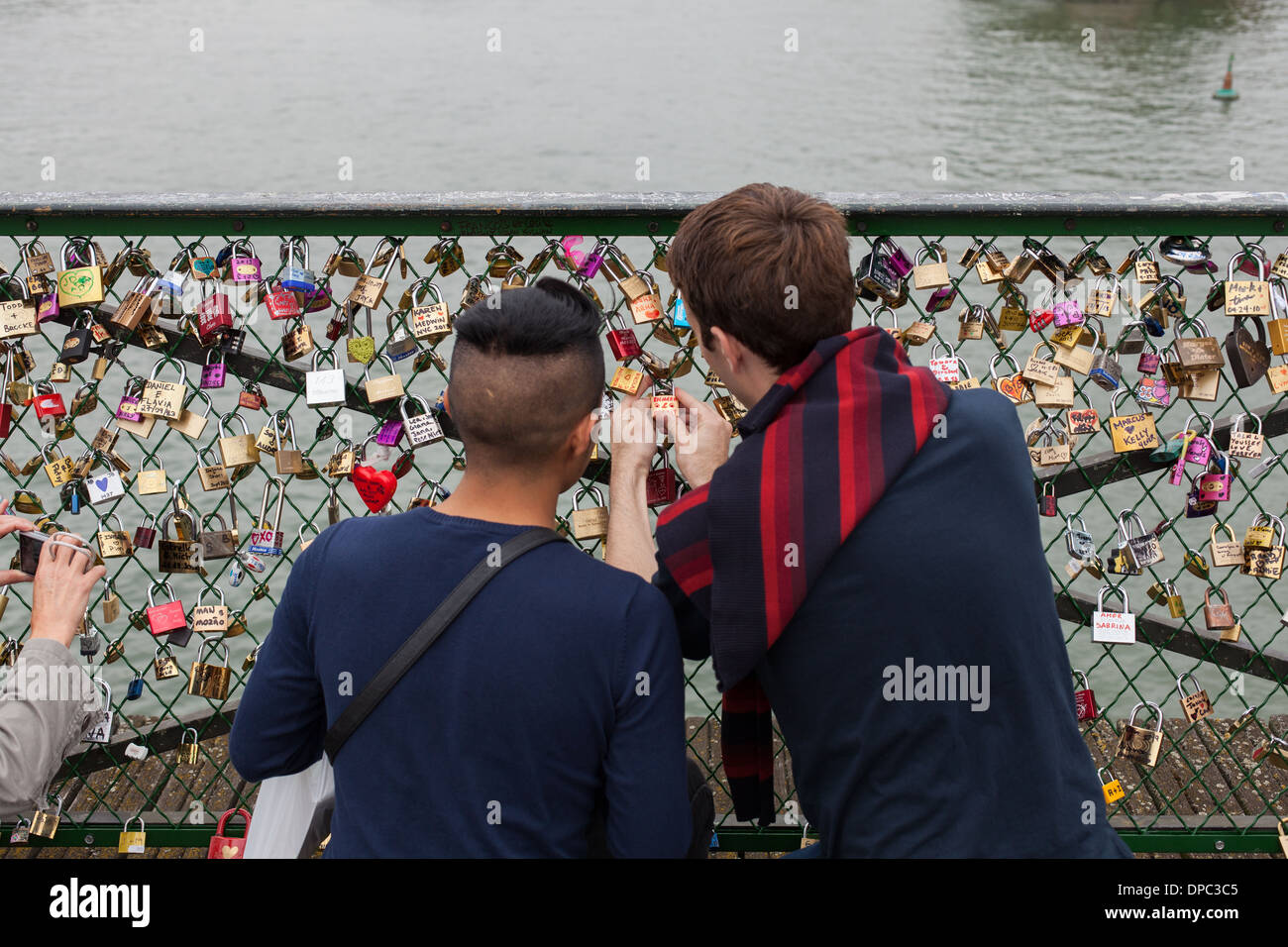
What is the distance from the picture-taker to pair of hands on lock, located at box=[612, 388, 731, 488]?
8.50ft

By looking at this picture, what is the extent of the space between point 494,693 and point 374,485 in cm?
119

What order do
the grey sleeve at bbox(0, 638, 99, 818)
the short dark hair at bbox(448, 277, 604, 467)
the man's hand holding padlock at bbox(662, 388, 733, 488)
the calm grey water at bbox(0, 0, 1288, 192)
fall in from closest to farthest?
1. the short dark hair at bbox(448, 277, 604, 467)
2. the grey sleeve at bbox(0, 638, 99, 818)
3. the man's hand holding padlock at bbox(662, 388, 733, 488)
4. the calm grey water at bbox(0, 0, 1288, 192)

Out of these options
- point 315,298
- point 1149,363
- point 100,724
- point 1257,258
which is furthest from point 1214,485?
point 100,724

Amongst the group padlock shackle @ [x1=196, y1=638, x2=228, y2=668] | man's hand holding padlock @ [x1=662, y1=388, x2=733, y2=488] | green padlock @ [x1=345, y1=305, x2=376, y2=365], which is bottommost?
padlock shackle @ [x1=196, y1=638, x2=228, y2=668]

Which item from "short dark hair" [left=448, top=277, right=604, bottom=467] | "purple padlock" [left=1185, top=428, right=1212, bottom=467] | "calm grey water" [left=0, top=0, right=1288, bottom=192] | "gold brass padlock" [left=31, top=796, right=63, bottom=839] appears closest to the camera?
"short dark hair" [left=448, top=277, right=604, bottom=467]

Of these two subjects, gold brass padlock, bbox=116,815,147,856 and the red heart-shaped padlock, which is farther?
gold brass padlock, bbox=116,815,147,856

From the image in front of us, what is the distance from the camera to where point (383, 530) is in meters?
2.04

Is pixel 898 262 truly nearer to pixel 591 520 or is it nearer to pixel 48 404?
pixel 591 520

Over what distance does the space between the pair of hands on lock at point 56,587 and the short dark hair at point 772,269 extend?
5.29 ft

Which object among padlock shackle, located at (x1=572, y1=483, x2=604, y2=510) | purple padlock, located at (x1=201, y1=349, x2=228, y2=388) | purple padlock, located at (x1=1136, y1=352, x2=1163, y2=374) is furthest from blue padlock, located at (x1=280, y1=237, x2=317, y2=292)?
purple padlock, located at (x1=1136, y1=352, x2=1163, y2=374)

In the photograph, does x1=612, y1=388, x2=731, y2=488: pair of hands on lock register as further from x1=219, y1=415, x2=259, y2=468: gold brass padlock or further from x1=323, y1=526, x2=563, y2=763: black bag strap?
x1=219, y1=415, x2=259, y2=468: gold brass padlock

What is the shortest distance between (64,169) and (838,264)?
20478 millimetres

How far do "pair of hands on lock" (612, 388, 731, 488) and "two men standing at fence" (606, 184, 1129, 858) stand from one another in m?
0.47

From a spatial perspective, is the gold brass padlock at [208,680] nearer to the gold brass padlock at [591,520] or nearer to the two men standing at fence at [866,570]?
the gold brass padlock at [591,520]
